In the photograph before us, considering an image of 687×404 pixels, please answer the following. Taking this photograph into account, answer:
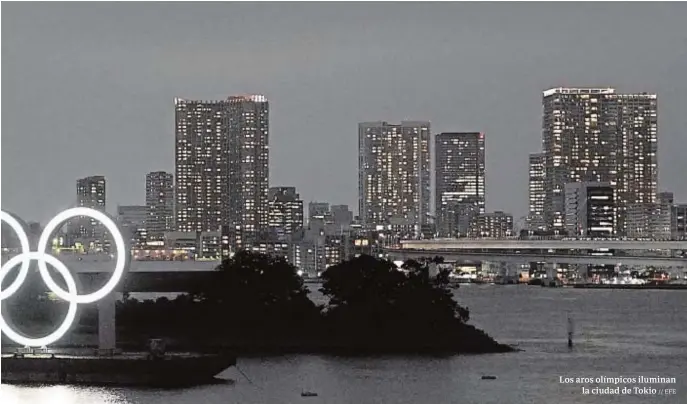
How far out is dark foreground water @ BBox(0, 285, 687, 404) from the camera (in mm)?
22172

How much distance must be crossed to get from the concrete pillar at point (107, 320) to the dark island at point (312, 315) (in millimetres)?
7035

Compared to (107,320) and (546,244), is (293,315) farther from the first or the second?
(546,244)

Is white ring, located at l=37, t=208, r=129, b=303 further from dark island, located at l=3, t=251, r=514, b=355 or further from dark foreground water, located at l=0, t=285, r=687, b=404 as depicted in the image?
dark island, located at l=3, t=251, r=514, b=355

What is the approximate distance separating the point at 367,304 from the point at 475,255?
137 ft

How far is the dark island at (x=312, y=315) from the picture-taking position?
3123cm

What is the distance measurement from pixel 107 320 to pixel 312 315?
33.3 ft

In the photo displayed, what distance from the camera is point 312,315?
32375 millimetres

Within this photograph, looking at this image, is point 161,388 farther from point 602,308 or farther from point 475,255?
point 475,255

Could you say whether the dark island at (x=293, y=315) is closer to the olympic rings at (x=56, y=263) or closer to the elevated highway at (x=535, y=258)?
the olympic rings at (x=56, y=263)

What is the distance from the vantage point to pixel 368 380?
25641 millimetres

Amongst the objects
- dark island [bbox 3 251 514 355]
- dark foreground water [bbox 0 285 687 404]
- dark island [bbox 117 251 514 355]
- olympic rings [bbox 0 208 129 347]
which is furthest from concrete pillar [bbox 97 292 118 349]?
dark island [bbox 117 251 514 355]

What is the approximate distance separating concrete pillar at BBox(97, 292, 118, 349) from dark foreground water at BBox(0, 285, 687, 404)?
108cm

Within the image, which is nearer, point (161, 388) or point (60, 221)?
point (60, 221)

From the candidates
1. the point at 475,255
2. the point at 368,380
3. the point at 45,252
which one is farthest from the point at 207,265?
the point at 45,252
